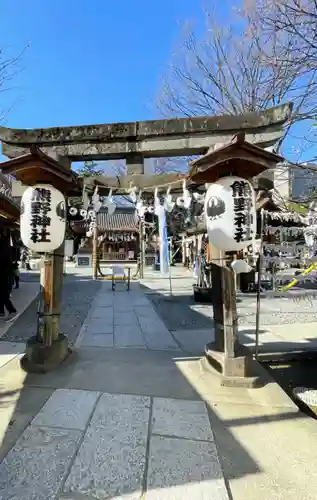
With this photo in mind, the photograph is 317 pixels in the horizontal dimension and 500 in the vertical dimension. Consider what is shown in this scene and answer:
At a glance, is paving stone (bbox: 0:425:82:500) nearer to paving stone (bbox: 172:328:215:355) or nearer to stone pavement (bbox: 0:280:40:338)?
paving stone (bbox: 172:328:215:355)

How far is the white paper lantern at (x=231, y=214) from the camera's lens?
4215 millimetres

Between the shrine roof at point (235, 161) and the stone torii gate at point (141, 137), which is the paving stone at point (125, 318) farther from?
the shrine roof at point (235, 161)

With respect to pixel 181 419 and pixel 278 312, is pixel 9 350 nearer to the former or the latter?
pixel 181 419

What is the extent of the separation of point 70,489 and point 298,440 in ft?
7.45

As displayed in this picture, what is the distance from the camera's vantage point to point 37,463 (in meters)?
2.78

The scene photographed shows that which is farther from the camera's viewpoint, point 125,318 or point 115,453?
point 125,318

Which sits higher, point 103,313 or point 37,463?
point 103,313

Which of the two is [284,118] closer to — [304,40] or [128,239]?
[304,40]

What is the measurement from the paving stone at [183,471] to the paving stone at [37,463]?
769 mm

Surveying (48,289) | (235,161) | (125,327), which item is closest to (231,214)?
(235,161)

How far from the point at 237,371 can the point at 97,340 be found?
3243 millimetres

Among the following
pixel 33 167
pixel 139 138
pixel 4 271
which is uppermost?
pixel 139 138

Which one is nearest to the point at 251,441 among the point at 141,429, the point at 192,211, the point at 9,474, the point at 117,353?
the point at 141,429

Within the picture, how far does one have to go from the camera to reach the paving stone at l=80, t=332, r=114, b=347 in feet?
20.7
